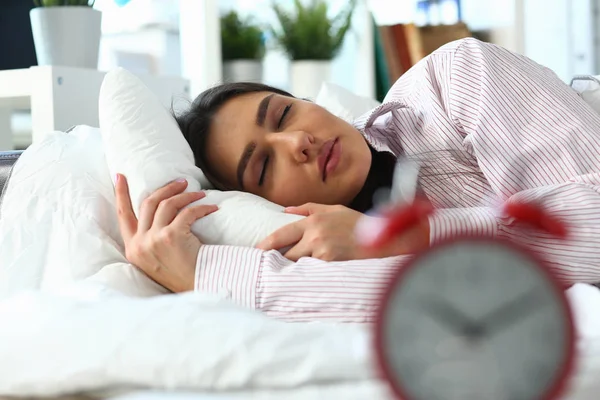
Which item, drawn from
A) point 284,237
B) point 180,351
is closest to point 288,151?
point 284,237

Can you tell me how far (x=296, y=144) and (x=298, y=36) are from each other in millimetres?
2180

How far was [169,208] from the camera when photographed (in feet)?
3.36

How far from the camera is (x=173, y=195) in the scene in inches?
41.8

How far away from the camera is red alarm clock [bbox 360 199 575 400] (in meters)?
0.39

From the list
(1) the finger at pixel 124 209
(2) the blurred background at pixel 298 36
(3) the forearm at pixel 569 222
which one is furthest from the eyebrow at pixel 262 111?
(2) the blurred background at pixel 298 36

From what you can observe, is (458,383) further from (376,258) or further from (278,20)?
(278,20)

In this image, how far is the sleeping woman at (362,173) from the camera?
929mm

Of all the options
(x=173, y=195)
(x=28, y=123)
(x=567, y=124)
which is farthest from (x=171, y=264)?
(x=28, y=123)

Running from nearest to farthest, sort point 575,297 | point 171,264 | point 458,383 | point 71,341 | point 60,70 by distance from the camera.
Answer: point 458,383
point 71,341
point 575,297
point 171,264
point 60,70

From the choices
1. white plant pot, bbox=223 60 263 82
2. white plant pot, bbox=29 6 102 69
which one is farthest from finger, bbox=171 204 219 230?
white plant pot, bbox=223 60 263 82

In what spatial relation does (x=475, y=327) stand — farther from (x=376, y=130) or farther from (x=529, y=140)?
(x=376, y=130)

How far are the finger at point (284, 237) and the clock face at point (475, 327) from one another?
60 centimetres

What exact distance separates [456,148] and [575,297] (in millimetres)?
423

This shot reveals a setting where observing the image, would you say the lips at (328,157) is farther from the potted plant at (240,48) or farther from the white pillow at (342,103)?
the potted plant at (240,48)
